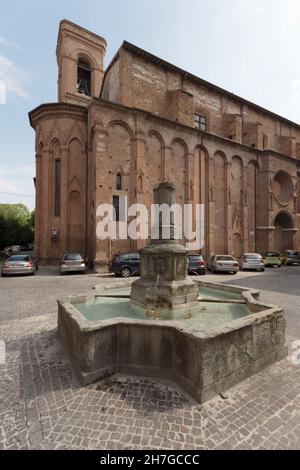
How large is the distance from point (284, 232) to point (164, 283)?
27.5 metres

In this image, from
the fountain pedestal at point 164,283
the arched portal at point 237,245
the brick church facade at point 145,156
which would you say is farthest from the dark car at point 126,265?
the arched portal at point 237,245

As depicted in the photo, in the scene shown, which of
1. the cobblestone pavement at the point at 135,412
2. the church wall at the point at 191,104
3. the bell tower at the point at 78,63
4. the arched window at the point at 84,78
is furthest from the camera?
the arched window at the point at 84,78

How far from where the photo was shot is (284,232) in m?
27.2

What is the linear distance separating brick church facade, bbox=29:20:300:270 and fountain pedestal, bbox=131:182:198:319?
37.4 ft

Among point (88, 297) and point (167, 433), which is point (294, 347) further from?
point (88, 297)

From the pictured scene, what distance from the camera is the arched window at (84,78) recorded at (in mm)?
25500

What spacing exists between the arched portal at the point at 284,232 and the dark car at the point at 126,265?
1987 centimetres

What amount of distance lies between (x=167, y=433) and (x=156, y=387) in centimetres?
76

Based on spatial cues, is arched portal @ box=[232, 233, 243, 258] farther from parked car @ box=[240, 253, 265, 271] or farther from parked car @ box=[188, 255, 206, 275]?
parked car @ box=[188, 255, 206, 275]

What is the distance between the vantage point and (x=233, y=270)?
1574 centimetres

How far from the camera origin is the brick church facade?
1750cm

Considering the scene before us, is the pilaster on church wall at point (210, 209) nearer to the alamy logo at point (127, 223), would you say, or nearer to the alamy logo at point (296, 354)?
the alamy logo at point (127, 223)

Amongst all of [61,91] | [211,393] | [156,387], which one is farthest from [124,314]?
[61,91]

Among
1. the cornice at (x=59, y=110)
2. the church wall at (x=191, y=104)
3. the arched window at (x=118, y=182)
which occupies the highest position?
the church wall at (x=191, y=104)
